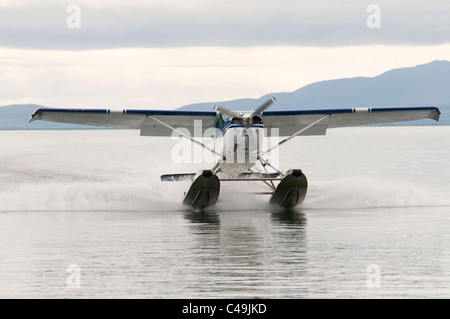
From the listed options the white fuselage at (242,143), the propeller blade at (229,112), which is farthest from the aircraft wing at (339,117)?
the white fuselage at (242,143)

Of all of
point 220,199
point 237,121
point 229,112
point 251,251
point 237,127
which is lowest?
point 251,251

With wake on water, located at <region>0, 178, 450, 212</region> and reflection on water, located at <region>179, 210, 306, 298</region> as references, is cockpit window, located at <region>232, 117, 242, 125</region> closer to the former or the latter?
reflection on water, located at <region>179, 210, 306, 298</region>

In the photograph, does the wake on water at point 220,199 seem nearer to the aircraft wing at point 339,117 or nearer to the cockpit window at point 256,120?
the aircraft wing at point 339,117

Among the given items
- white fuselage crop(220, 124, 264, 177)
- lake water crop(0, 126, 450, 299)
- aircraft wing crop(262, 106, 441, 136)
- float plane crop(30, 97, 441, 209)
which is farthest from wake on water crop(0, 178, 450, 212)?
aircraft wing crop(262, 106, 441, 136)

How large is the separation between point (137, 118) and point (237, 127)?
3.31 meters

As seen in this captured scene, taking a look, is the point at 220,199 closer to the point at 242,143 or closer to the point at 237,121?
the point at 242,143

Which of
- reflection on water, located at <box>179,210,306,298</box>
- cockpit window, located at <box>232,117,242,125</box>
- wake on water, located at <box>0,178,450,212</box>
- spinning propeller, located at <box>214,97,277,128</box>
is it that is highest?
spinning propeller, located at <box>214,97,277,128</box>

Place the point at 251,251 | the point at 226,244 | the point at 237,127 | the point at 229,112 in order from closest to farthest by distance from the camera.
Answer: the point at 251,251
the point at 226,244
the point at 237,127
the point at 229,112

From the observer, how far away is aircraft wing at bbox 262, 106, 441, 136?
17.2 m

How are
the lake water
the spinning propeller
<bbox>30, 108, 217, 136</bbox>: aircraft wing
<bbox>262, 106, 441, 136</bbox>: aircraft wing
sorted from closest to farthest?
the lake water, the spinning propeller, <bbox>30, 108, 217, 136</bbox>: aircraft wing, <bbox>262, 106, 441, 136</bbox>: aircraft wing

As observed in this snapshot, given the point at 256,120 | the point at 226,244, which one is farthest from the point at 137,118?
the point at 226,244

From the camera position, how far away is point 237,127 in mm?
14672

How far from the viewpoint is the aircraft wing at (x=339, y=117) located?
17.2 metres

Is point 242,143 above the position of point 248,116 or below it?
below
